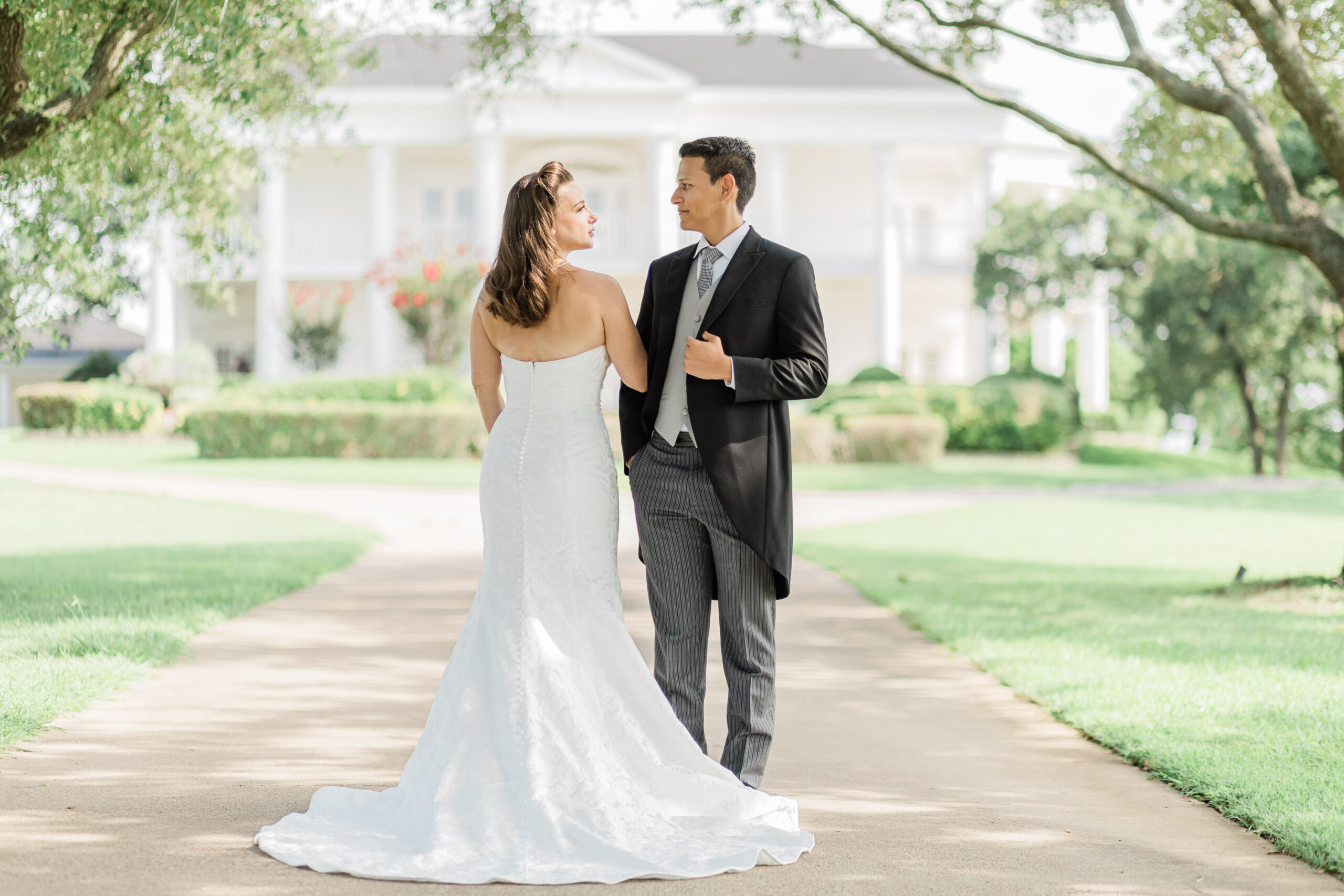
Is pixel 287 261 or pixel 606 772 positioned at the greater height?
pixel 287 261

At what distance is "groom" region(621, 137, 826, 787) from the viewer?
3.86 meters

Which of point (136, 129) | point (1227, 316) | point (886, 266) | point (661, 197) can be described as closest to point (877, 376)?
point (886, 266)

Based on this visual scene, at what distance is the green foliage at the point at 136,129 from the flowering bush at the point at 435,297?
36.5ft

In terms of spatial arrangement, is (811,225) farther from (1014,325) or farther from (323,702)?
(323,702)

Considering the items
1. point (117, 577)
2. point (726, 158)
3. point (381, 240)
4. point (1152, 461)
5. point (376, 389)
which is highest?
point (381, 240)

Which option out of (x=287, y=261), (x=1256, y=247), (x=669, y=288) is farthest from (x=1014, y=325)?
(x=669, y=288)

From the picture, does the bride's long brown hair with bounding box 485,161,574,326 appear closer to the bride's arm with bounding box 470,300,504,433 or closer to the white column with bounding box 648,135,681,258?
the bride's arm with bounding box 470,300,504,433

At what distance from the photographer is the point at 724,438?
386 centimetres

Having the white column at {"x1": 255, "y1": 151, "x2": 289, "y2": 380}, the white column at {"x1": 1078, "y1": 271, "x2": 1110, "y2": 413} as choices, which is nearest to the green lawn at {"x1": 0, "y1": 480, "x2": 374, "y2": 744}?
the white column at {"x1": 255, "y1": 151, "x2": 289, "y2": 380}

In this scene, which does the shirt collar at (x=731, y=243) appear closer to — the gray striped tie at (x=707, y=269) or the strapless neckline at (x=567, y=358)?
the gray striped tie at (x=707, y=269)

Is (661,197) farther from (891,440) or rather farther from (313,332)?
(891,440)

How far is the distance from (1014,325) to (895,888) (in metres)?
27.3

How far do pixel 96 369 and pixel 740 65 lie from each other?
59.4ft

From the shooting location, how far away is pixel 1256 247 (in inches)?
959
